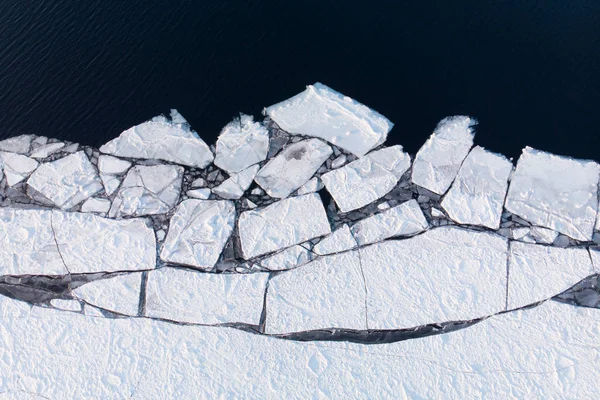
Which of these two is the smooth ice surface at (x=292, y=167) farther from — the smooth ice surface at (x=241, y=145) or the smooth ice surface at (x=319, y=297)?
the smooth ice surface at (x=319, y=297)

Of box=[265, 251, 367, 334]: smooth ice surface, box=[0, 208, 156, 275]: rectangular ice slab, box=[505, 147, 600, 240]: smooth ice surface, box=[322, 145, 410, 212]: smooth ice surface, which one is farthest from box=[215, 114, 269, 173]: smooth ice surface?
box=[505, 147, 600, 240]: smooth ice surface

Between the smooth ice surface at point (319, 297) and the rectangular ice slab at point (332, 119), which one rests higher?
the rectangular ice slab at point (332, 119)

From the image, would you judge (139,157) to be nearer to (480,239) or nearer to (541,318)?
(480,239)

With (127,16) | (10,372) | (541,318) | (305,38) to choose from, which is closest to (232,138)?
(305,38)

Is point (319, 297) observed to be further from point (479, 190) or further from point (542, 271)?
point (542, 271)

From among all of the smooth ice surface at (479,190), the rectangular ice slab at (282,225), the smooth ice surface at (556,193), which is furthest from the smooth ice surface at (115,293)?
the smooth ice surface at (556,193)

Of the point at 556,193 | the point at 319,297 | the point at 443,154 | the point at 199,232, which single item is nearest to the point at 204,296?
the point at 199,232
